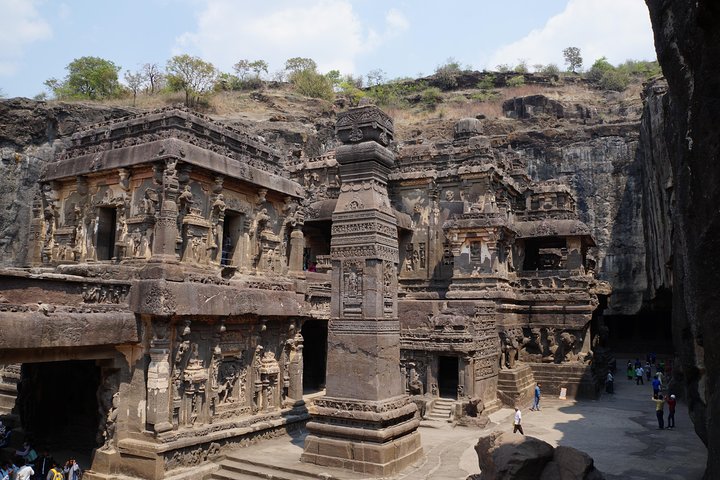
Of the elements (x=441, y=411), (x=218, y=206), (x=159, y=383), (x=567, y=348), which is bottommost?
(x=441, y=411)

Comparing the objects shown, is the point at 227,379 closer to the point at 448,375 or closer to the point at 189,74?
the point at 448,375

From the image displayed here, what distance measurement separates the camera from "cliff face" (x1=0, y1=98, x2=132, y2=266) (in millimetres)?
22922

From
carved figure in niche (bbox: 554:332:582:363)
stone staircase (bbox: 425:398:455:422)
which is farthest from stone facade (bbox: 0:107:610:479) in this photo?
carved figure in niche (bbox: 554:332:582:363)

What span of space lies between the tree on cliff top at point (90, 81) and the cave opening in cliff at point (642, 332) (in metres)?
40.0

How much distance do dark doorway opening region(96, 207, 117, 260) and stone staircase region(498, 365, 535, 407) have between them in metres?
13.7

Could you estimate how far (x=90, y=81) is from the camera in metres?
41.3

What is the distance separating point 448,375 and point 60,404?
40.1 feet

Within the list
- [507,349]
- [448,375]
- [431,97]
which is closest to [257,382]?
[448,375]

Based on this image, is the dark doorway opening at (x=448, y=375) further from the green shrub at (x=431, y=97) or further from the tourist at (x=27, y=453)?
the green shrub at (x=431, y=97)

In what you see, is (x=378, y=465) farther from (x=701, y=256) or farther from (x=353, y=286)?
(x=701, y=256)

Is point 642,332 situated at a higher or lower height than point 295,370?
higher

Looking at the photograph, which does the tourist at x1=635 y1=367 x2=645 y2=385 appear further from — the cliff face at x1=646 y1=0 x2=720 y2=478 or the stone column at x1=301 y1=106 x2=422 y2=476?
the cliff face at x1=646 y1=0 x2=720 y2=478

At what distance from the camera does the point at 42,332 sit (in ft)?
31.2

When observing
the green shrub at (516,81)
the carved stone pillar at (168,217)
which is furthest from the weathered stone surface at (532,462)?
the green shrub at (516,81)
